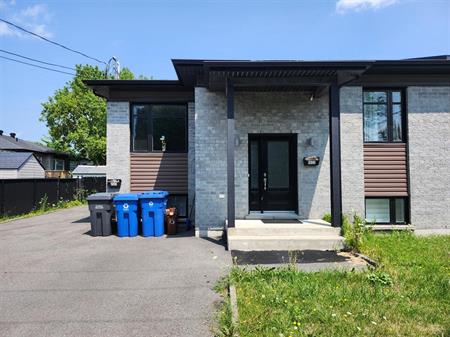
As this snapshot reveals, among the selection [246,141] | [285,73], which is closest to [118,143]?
[246,141]

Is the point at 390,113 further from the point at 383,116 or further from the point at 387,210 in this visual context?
the point at 387,210

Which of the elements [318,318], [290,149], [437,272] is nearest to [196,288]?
[318,318]

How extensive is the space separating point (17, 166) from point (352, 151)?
25311 millimetres

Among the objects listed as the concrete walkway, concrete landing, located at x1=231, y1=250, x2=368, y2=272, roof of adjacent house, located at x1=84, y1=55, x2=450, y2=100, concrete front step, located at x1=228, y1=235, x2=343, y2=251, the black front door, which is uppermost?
roof of adjacent house, located at x1=84, y1=55, x2=450, y2=100

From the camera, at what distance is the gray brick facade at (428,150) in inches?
372

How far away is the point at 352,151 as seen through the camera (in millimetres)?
9508

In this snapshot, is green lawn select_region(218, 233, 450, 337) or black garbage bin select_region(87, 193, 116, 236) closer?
green lawn select_region(218, 233, 450, 337)

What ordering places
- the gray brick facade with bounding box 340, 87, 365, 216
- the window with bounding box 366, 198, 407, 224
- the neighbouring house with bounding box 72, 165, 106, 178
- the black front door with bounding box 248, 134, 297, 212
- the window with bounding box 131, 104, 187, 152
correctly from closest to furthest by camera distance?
1. the gray brick facade with bounding box 340, 87, 365, 216
2. the black front door with bounding box 248, 134, 297, 212
3. the window with bounding box 366, 198, 407, 224
4. the window with bounding box 131, 104, 187, 152
5. the neighbouring house with bounding box 72, 165, 106, 178

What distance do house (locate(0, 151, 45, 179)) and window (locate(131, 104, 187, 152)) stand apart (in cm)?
1942

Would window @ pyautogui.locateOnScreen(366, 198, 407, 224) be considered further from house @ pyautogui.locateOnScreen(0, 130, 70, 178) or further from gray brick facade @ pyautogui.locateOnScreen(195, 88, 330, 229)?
house @ pyautogui.locateOnScreen(0, 130, 70, 178)

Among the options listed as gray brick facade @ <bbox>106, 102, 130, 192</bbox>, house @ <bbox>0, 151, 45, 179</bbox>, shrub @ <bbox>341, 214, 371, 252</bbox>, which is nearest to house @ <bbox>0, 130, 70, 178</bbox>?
house @ <bbox>0, 151, 45, 179</bbox>

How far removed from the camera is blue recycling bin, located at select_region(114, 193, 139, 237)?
9031 mm

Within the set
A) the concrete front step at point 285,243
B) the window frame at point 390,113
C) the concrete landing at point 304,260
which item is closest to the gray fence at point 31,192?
the concrete front step at point 285,243

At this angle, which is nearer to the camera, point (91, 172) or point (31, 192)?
point (31, 192)
